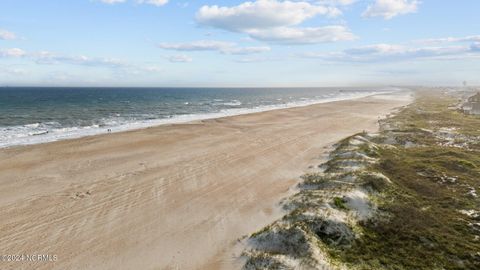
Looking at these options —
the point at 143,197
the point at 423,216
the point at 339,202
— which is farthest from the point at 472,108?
the point at 143,197

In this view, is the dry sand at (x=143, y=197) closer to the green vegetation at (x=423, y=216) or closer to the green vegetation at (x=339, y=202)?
the green vegetation at (x=339, y=202)

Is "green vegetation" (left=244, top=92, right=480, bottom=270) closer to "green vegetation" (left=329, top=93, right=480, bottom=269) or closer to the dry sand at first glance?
"green vegetation" (left=329, top=93, right=480, bottom=269)

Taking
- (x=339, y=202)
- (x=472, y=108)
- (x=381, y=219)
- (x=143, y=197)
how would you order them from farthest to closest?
(x=472, y=108) → (x=143, y=197) → (x=339, y=202) → (x=381, y=219)

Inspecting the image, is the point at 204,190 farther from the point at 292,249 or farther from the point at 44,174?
the point at 44,174

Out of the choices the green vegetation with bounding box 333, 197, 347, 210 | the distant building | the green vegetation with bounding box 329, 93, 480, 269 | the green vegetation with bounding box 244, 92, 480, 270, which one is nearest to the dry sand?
the green vegetation with bounding box 244, 92, 480, 270

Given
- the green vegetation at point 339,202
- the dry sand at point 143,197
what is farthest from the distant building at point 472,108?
the green vegetation at point 339,202

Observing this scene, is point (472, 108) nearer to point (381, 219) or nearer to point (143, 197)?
point (381, 219)

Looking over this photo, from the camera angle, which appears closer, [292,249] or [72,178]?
[292,249]

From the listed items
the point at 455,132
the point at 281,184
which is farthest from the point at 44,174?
the point at 455,132
